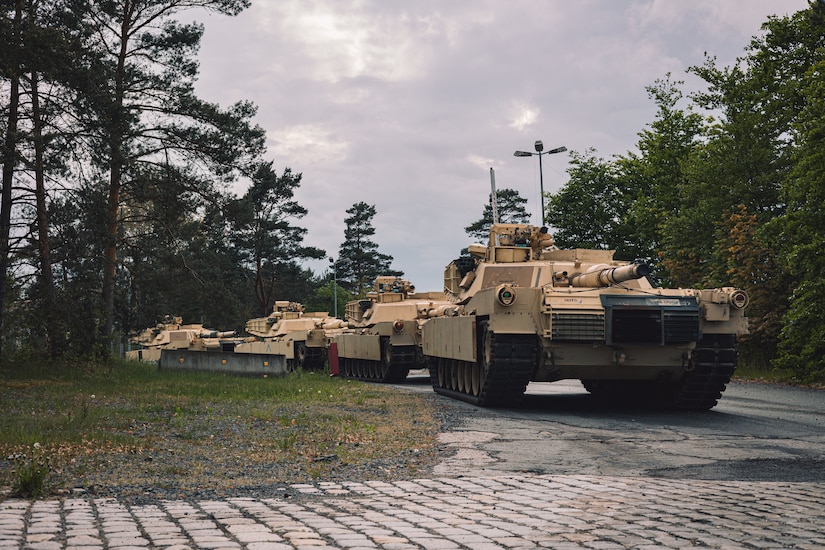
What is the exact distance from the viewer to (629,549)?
511 centimetres

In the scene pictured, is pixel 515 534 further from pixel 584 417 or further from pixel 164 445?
pixel 584 417

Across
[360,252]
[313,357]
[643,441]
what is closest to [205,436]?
[643,441]

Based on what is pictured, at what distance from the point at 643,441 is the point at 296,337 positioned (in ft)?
79.6

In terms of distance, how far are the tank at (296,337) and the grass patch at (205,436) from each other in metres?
14.9

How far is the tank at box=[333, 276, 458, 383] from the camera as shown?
25172 millimetres

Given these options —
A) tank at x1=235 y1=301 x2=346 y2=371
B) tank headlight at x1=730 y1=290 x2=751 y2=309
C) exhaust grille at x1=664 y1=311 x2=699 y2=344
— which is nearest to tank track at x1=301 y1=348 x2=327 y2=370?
tank at x1=235 y1=301 x2=346 y2=371

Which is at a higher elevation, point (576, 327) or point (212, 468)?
point (576, 327)

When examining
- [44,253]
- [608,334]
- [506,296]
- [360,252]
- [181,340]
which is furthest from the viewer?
[360,252]

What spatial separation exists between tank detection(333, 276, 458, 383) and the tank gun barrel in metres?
7.56

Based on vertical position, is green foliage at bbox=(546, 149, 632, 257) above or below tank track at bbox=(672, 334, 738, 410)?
above

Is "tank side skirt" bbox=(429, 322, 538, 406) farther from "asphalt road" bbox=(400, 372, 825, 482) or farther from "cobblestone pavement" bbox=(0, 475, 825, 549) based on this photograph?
"cobblestone pavement" bbox=(0, 475, 825, 549)

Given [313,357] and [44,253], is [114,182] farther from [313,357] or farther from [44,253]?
[313,357]

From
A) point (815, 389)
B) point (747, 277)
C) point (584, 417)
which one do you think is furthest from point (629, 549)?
point (747, 277)

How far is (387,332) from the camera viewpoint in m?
25.4
